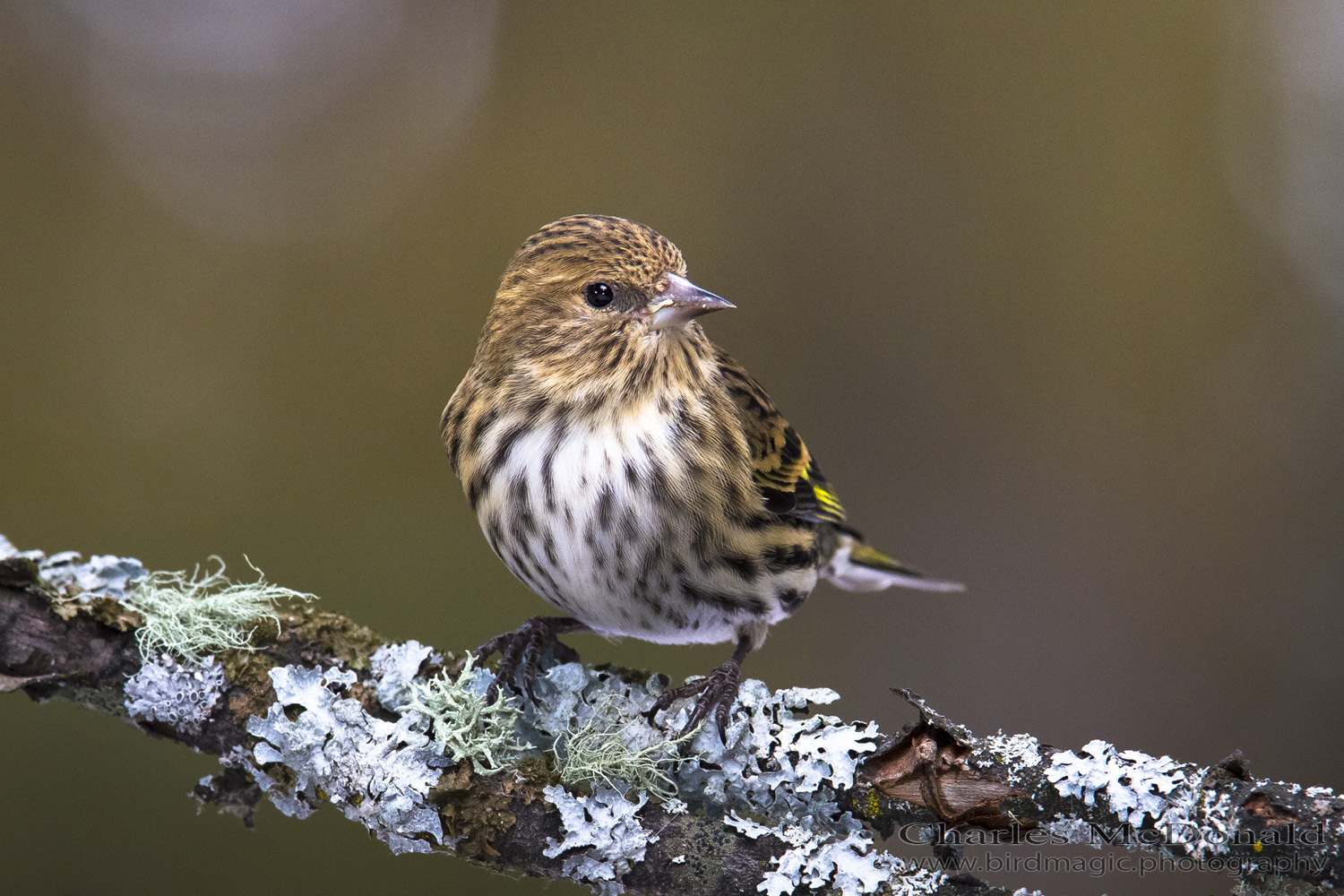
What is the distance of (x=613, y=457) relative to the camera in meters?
2.35

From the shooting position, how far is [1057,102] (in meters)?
4.01

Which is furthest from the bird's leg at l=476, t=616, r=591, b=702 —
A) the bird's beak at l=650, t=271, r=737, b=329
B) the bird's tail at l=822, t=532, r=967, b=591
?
the bird's tail at l=822, t=532, r=967, b=591

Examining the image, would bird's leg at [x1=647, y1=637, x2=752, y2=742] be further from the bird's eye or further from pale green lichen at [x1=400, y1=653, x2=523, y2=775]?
the bird's eye

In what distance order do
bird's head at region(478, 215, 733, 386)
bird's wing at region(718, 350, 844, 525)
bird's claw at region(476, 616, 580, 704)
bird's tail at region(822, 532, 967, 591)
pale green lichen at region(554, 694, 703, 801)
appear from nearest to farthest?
pale green lichen at region(554, 694, 703, 801) < bird's claw at region(476, 616, 580, 704) < bird's head at region(478, 215, 733, 386) < bird's wing at region(718, 350, 844, 525) < bird's tail at region(822, 532, 967, 591)

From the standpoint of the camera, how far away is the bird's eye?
242 cm

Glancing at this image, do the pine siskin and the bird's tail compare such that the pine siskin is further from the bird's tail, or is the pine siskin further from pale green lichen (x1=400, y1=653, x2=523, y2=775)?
the bird's tail

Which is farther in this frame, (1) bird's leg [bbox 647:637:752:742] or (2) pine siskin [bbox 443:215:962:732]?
(2) pine siskin [bbox 443:215:962:732]

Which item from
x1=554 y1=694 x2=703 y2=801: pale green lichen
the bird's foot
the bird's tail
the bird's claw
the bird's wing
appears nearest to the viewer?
x1=554 y1=694 x2=703 y2=801: pale green lichen

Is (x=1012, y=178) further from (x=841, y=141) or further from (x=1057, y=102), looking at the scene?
(x=841, y=141)

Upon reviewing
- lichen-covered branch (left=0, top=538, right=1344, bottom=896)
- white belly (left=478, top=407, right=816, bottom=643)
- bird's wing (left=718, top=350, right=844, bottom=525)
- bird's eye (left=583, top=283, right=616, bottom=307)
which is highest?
bird's eye (left=583, top=283, right=616, bottom=307)

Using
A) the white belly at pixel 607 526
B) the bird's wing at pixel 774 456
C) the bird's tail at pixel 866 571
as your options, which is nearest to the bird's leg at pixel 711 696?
the white belly at pixel 607 526

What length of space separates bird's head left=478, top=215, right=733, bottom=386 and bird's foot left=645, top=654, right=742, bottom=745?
0.73 metres

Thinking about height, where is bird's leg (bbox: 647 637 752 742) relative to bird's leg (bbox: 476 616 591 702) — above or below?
below

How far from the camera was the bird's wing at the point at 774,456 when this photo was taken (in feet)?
8.59
